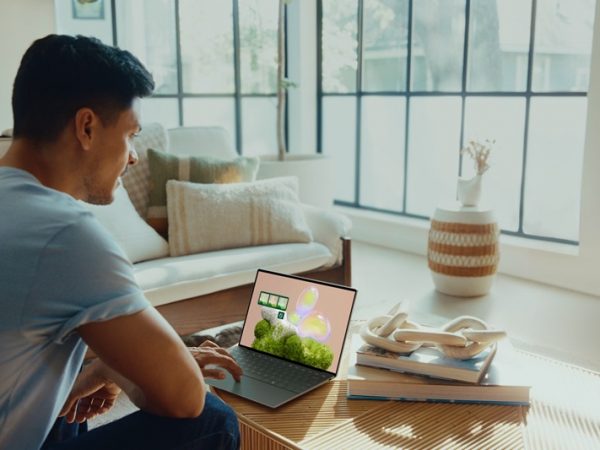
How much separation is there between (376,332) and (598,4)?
2656 mm

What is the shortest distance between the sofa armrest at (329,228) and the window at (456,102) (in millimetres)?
1561

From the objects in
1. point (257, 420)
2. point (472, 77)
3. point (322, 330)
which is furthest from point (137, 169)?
point (472, 77)

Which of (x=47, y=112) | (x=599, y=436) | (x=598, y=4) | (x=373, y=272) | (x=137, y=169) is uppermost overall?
(x=598, y=4)

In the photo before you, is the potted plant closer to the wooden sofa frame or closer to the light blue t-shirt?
the wooden sofa frame

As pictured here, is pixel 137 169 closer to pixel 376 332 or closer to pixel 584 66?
pixel 376 332

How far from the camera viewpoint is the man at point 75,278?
87 cm

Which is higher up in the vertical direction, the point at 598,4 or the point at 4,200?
the point at 598,4

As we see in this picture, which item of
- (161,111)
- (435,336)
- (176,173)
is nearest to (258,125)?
(161,111)

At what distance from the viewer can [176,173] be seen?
2770mm

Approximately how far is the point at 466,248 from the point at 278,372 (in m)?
2.09

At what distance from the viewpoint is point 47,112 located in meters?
0.97

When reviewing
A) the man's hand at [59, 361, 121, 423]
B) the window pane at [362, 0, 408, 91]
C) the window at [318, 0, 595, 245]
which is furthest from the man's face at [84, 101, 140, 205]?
the window pane at [362, 0, 408, 91]

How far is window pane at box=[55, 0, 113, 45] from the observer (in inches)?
156

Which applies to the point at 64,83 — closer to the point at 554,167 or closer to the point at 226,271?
the point at 226,271
